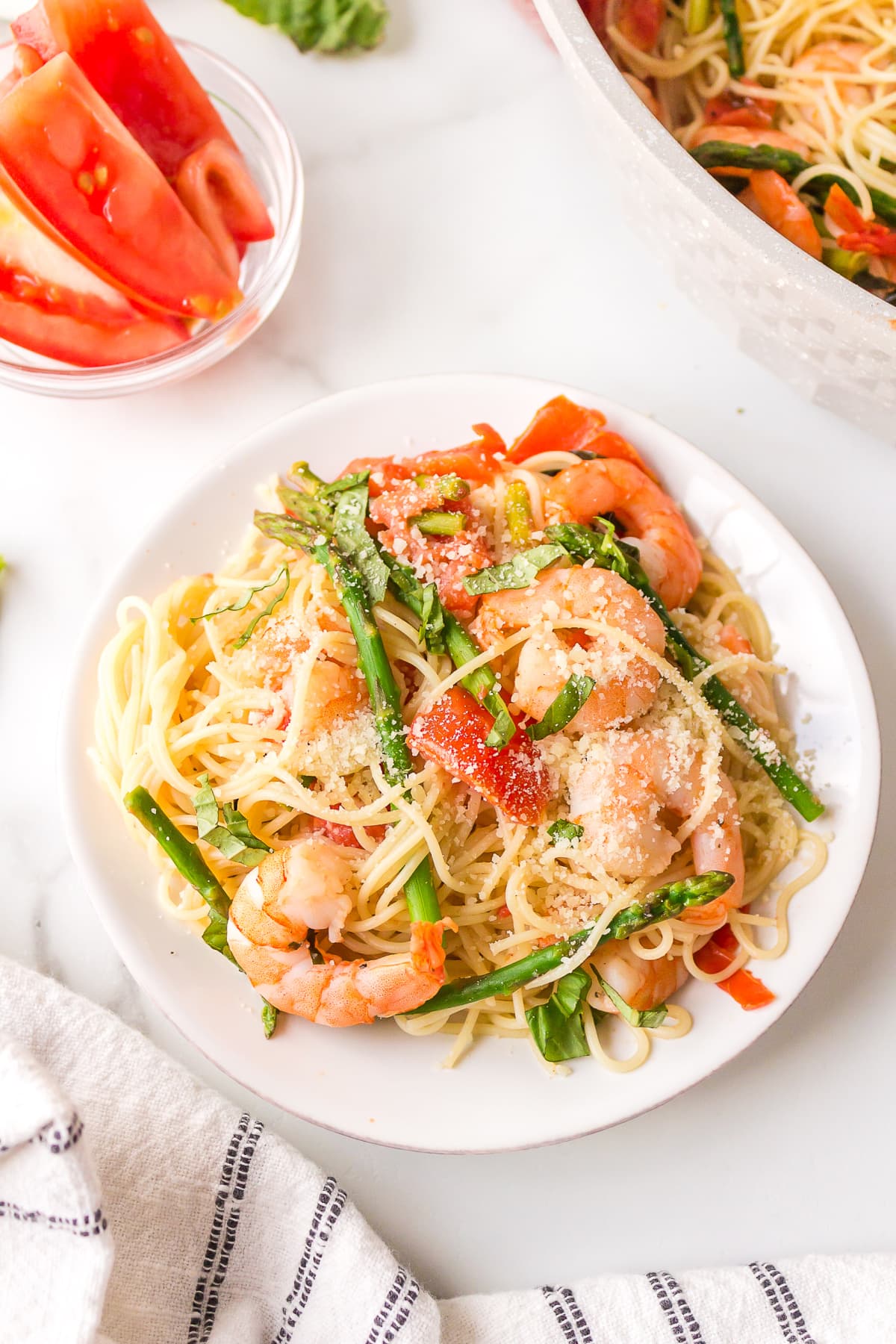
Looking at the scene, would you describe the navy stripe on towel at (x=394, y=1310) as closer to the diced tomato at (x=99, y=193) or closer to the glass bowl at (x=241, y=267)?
the glass bowl at (x=241, y=267)

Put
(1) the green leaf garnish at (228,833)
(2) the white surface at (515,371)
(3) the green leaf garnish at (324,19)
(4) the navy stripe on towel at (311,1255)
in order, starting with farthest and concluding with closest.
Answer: (3) the green leaf garnish at (324,19) < (2) the white surface at (515,371) < (4) the navy stripe on towel at (311,1255) < (1) the green leaf garnish at (228,833)

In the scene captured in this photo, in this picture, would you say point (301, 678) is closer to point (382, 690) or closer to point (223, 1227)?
point (382, 690)

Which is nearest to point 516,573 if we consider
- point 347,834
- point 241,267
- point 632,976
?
point 347,834

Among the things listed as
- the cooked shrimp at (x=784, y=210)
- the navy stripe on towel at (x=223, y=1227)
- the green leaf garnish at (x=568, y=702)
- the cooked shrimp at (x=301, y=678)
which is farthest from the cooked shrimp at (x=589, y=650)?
the navy stripe on towel at (x=223, y=1227)

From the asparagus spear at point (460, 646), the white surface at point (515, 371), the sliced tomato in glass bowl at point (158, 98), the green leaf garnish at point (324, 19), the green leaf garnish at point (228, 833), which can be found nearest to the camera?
the asparagus spear at point (460, 646)

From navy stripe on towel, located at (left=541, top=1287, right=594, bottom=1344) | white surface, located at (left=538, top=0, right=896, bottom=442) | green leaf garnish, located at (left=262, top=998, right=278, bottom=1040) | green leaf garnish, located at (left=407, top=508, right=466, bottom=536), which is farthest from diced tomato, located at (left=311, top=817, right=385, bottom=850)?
white surface, located at (left=538, top=0, right=896, bottom=442)

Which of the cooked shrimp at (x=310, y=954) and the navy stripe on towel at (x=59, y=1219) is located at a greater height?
the cooked shrimp at (x=310, y=954)

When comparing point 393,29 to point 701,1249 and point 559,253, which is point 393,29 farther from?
point 701,1249
